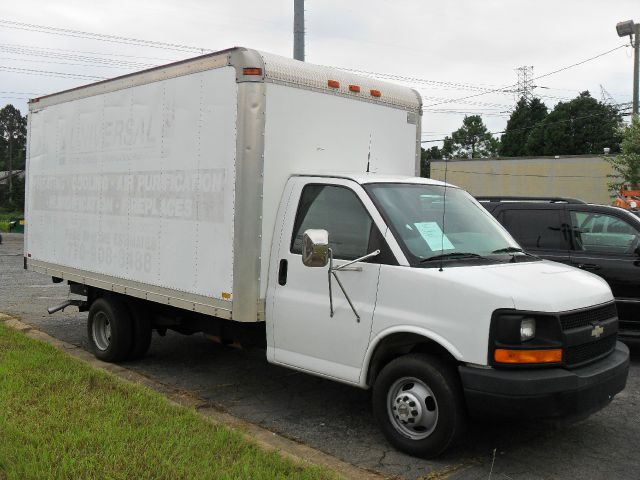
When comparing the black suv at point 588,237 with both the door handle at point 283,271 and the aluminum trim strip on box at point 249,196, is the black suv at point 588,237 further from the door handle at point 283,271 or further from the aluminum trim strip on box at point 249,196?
the aluminum trim strip on box at point 249,196

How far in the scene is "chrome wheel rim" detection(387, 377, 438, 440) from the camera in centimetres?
445

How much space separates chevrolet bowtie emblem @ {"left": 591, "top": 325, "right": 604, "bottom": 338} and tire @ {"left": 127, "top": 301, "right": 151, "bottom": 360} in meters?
4.62

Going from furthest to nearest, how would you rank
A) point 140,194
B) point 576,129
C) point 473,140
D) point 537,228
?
point 473,140 → point 576,129 → point 537,228 → point 140,194

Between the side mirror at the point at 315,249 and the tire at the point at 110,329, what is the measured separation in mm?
3310

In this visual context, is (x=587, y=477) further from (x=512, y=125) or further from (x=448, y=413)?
(x=512, y=125)

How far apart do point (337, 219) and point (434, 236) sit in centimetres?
78

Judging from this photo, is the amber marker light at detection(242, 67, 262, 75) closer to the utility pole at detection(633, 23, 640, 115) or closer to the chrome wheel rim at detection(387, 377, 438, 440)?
the chrome wheel rim at detection(387, 377, 438, 440)

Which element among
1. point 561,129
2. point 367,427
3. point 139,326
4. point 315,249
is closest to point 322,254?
point 315,249

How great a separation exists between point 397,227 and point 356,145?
5.04 ft

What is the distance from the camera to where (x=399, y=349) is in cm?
473

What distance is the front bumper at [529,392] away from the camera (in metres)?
4.05

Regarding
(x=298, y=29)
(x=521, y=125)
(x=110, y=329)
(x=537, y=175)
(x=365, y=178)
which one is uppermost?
(x=521, y=125)

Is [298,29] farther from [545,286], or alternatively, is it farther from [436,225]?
[545,286]

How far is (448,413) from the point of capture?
14.0ft
